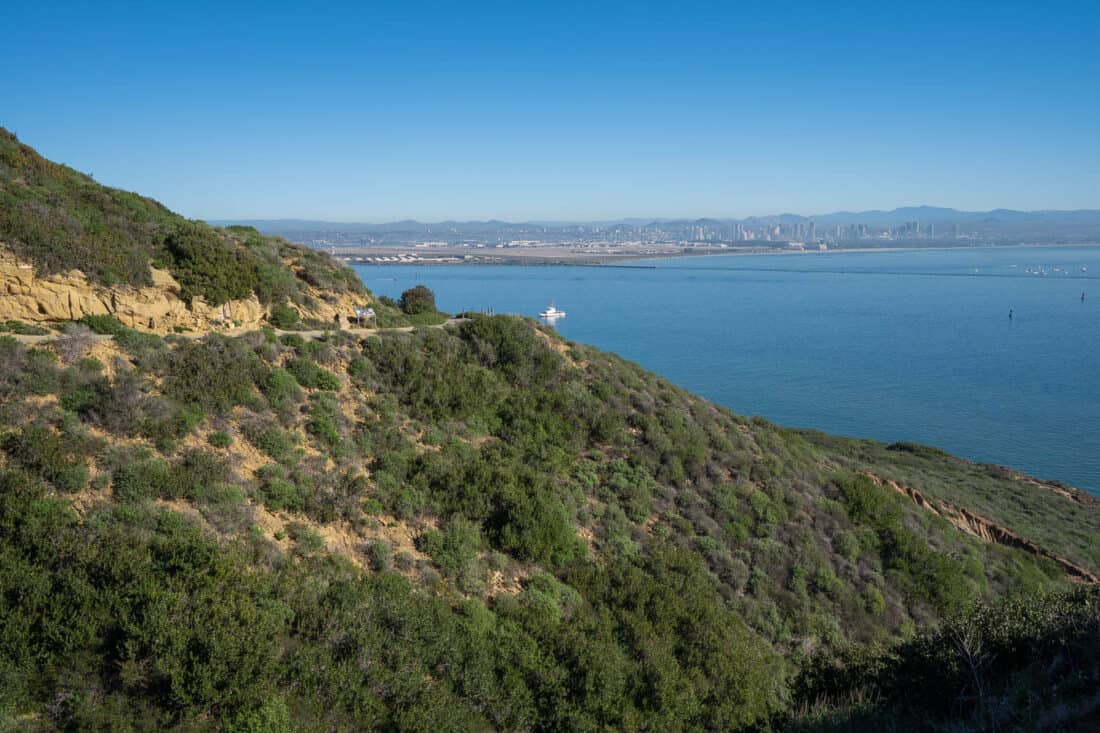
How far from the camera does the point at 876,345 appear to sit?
65.7 metres

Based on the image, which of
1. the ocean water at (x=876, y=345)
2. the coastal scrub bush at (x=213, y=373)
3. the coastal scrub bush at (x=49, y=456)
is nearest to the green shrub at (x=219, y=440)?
the coastal scrub bush at (x=213, y=373)

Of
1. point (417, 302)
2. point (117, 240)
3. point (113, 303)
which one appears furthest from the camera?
point (417, 302)

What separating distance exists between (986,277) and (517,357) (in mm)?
153567

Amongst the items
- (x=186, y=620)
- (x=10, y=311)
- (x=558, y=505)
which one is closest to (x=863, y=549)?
(x=558, y=505)

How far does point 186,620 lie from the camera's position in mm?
7262

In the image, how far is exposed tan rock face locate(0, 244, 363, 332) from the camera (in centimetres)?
1288

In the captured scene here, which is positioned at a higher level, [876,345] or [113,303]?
[113,303]

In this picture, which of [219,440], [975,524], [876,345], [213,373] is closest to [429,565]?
[219,440]

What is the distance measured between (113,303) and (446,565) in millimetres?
9936

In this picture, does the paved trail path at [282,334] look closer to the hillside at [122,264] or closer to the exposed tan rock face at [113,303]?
the exposed tan rock face at [113,303]

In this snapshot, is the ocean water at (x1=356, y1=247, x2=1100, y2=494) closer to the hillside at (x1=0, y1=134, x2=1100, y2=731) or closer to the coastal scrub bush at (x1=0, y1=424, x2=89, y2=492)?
the hillside at (x1=0, y1=134, x2=1100, y2=731)

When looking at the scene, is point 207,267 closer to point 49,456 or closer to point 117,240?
point 117,240

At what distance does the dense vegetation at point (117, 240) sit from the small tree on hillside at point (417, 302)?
449 centimetres

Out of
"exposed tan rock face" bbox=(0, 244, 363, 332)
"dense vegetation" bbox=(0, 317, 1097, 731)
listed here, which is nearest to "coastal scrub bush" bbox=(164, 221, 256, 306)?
"exposed tan rock face" bbox=(0, 244, 363, 332)
